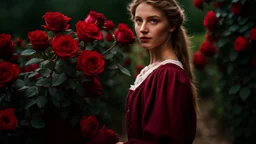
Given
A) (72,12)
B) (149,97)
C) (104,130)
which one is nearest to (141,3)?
(149,97)

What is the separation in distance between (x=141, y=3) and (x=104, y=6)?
781 centimetres

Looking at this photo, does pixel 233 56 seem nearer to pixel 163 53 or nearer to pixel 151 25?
pixel 163 53

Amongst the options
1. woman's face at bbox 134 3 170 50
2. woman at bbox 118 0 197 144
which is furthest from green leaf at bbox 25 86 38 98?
woman's face at bbox 134 3 170 50

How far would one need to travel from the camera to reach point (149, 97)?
1576 mm

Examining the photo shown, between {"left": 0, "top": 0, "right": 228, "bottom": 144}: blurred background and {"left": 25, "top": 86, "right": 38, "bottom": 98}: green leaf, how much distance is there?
6.04 feet

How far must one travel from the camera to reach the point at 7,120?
165 cm

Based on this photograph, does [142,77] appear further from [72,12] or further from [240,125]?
[72,12]

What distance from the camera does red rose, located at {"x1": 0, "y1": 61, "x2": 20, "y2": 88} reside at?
5.49ft

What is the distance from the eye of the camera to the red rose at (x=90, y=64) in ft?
5.57

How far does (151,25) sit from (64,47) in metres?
0.51

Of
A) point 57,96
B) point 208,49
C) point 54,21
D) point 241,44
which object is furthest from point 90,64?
point 208,49

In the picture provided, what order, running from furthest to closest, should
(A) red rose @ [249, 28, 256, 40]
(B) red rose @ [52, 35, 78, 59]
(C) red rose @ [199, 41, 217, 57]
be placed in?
(C) red rose @ [199, 41, 217, 57] → (A) red rose @ [249, 28, 256, 40] → (B) red rose @ [52, 35, 78, 59]

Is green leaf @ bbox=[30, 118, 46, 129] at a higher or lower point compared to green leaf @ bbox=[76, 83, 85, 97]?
lower

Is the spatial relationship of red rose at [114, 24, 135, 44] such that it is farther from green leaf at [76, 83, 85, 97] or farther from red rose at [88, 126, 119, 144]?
red rose at [88, 126, 119, 144]
